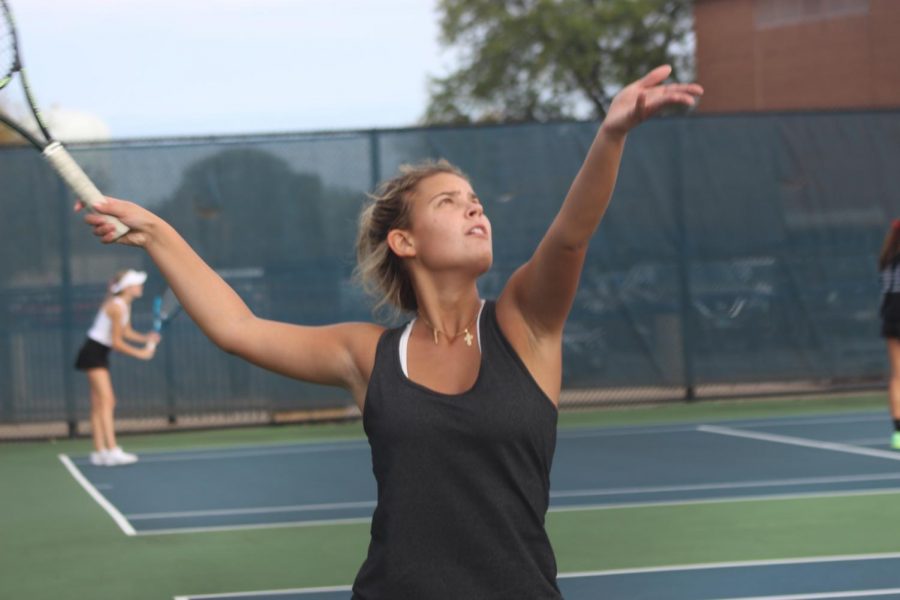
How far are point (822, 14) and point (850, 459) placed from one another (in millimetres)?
21724

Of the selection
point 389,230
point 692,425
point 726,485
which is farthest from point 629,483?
point 389,230

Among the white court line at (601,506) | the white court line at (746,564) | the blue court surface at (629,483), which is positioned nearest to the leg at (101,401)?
the blue court surface at (629,483)

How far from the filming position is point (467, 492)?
2.60 meters

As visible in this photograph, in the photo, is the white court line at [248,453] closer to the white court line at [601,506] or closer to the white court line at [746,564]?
the white court line at [601,506]

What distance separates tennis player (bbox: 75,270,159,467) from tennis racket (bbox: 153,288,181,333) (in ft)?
4.05

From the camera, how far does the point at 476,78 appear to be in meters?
39.9

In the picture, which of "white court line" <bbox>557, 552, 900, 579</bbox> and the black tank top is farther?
"white court line" <bbox>557, 552, 900, 579</bbox>

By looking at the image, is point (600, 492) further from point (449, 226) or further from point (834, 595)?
point (449, 226)

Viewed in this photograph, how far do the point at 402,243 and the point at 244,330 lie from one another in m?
0.36

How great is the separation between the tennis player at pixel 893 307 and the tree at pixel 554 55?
28.4m

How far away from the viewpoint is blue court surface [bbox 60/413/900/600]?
6.10 meters

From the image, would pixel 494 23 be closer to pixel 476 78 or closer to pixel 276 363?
pixel 476 78

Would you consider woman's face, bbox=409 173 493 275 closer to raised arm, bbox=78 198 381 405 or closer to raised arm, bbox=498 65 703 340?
raised arm, bbox=498 65 703 340

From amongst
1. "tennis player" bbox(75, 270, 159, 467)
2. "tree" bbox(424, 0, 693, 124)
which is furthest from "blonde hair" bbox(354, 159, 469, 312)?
"tree" bbox(424, 0, 693, 124)
